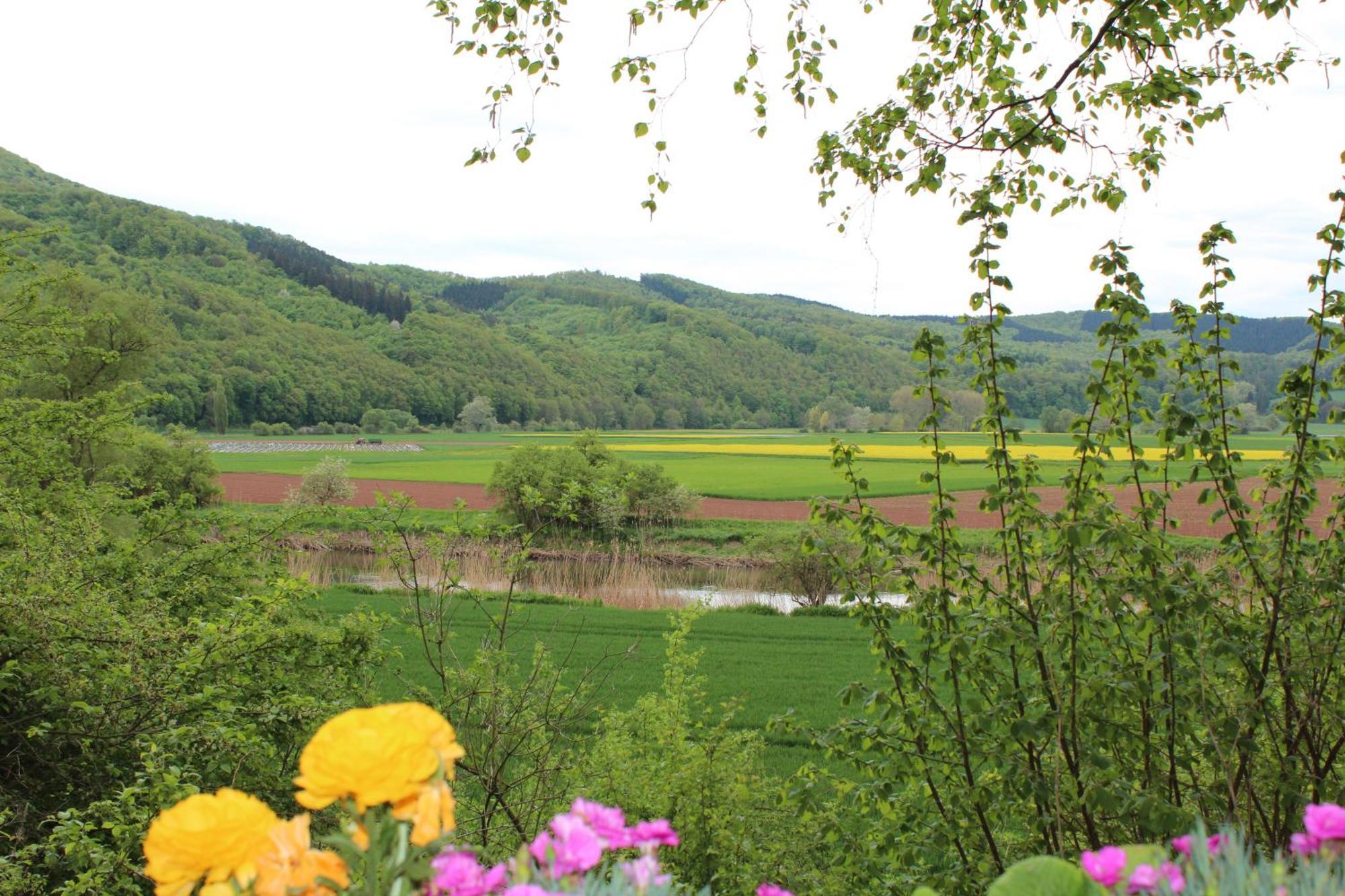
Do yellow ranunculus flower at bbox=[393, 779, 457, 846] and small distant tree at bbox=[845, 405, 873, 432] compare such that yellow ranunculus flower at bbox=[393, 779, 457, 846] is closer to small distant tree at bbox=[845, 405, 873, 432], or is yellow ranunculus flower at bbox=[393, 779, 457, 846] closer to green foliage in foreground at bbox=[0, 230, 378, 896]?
green foliage in foreground at bbox=[0, 230, 378, 896]

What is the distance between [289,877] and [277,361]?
107673 millimetres

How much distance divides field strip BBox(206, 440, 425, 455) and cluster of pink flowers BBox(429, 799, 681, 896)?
72.7 metres

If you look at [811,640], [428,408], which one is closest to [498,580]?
[811,640]

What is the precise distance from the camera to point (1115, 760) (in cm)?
370

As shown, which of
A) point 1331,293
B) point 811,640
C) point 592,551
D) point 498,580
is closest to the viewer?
point 1331,293

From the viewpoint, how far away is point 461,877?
3.60 feet

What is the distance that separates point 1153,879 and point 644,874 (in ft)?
1.84

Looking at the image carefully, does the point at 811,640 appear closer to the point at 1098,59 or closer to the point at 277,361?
the point at 1098,59

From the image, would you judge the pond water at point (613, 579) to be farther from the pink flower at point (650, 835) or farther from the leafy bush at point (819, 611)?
the pink flower at point (650, 835)

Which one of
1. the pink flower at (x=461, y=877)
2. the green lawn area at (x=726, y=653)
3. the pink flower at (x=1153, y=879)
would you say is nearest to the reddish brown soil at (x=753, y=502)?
the green lawn area at (x=726, y=653)

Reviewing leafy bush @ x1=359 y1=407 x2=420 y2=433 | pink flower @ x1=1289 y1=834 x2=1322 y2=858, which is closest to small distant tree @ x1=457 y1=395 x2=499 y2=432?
leafy bush @ x1=359 y1=407 x2=420 y2=433

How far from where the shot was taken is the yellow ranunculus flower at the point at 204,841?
99 cm

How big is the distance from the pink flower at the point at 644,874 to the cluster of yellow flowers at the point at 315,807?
0.20 m

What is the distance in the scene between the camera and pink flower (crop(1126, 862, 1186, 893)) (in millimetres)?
1083
